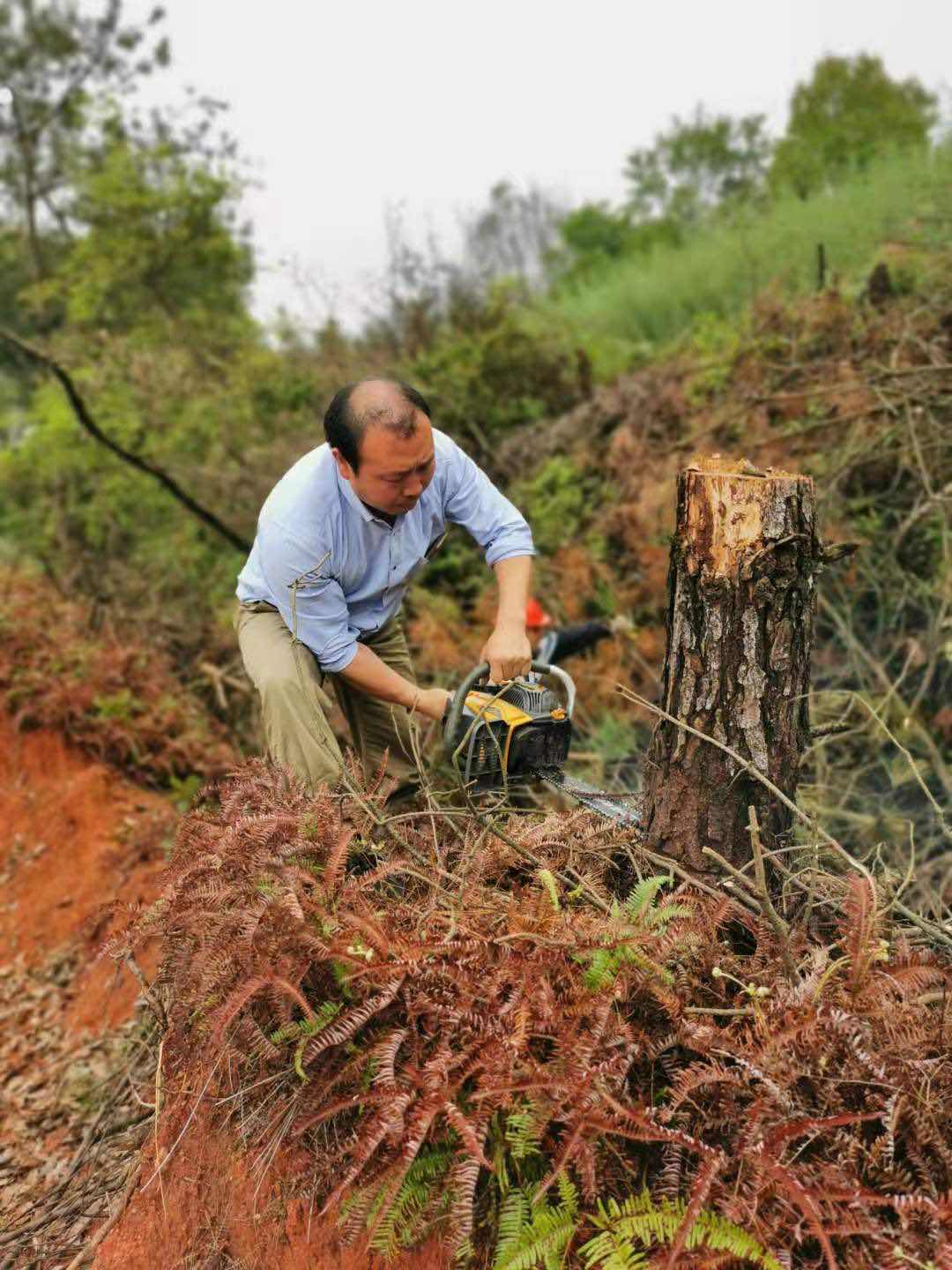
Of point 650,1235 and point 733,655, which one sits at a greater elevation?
point 733,655

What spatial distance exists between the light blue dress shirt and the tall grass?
5.64 m

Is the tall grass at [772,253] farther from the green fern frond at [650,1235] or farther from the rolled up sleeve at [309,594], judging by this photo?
the green fern frond at [650,1235]

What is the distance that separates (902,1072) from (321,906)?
4.25ft

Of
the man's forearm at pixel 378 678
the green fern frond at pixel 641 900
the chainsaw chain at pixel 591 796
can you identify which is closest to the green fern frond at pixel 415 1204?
the green fern frond at pixel 641 900

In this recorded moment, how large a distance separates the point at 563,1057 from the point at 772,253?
377 inches

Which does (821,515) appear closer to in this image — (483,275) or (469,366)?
(469,366)

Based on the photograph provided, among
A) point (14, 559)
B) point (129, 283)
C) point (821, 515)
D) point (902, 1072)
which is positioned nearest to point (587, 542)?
point (821, 515)

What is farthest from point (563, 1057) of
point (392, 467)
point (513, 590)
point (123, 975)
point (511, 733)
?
point (123, 975)

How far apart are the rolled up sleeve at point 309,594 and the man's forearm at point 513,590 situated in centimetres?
57

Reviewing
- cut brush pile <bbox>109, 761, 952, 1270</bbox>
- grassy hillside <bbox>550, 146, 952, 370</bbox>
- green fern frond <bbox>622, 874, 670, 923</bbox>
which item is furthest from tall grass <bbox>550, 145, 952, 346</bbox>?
cut brush pile <bbox>109, 761, 952, 1270</bbox>

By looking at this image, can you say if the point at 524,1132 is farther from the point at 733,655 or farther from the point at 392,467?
the point at 392,467

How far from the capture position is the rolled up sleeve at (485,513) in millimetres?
3943

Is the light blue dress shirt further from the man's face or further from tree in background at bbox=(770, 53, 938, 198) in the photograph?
tree in background at bbox=(770, 53, 938, 198)

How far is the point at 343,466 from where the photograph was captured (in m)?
3.44
